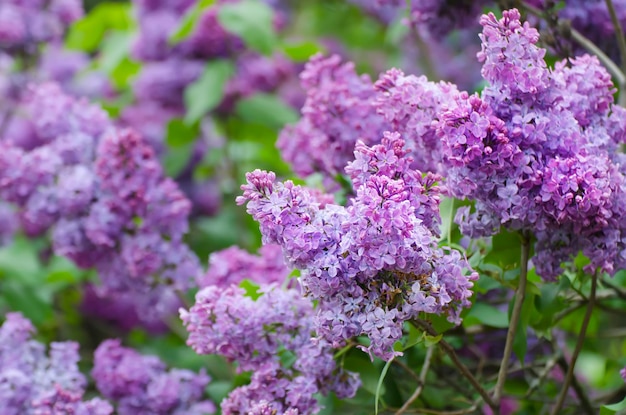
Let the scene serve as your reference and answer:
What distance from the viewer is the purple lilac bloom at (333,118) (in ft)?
4.06

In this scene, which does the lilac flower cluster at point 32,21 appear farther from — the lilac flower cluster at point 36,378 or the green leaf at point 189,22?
the lilac flower cluster at point 36,378

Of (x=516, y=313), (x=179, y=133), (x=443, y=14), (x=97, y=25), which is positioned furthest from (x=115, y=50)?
(x=516, y=313)

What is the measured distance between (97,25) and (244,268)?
136cm

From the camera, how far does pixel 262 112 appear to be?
2166mm

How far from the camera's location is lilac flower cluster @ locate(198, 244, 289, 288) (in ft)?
4.25

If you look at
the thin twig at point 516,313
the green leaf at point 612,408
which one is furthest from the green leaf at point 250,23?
the green leaf at point 612,408

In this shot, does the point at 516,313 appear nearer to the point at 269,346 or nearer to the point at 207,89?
the point at 269,346

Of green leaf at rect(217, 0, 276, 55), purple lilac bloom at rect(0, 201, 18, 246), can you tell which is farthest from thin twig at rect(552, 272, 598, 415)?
purple lilac bloom at rect(0, 201, 18, 246)

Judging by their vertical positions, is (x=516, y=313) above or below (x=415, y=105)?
below

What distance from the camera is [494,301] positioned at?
1338mm

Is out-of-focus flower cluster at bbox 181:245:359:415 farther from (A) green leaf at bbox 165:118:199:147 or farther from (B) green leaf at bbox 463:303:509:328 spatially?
(A) green leaf at bbox 165:118:199:147

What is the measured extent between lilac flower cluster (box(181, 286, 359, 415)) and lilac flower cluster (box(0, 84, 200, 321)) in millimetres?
354

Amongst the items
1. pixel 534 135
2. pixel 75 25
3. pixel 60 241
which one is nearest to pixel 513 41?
pixel 534 135

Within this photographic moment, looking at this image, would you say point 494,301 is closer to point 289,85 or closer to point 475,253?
point 475,253
